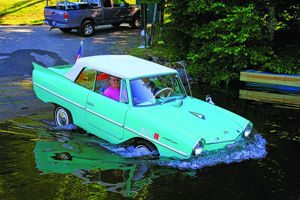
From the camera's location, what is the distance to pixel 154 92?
6.78m

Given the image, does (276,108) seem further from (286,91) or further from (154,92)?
(154,92)

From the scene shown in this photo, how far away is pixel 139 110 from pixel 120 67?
3.83 feet

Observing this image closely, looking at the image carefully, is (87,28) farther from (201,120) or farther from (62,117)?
(201,120)

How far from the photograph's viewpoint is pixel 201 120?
249 inches

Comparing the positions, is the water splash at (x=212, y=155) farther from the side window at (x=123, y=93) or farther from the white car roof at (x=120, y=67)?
the white car roof at (x=120, y=67)

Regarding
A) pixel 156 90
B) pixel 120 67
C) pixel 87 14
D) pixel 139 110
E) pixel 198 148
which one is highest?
pixel 87 14

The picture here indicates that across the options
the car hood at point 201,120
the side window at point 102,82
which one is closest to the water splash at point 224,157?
the car hood at point 201,120

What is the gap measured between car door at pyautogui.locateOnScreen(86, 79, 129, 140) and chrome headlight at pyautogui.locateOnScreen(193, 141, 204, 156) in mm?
1463

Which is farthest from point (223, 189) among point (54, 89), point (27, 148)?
point (54, 89)

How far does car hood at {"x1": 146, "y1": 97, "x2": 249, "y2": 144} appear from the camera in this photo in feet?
19.6

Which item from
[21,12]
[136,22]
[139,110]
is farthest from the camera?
[21,12]

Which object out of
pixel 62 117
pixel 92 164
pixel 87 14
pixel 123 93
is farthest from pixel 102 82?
pixel 87 14

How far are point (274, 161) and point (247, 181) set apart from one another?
1.11 meters

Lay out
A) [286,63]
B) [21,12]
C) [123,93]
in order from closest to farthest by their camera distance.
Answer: [123,93] < [286,63] < [21,12]
